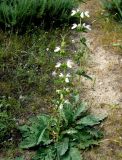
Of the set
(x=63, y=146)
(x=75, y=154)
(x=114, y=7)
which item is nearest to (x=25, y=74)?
(x=63, y=146)

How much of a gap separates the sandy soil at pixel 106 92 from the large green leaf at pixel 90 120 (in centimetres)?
13

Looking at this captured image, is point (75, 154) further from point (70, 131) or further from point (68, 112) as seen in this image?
point (68, 112)

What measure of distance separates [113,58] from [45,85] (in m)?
1.21

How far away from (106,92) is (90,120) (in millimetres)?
755

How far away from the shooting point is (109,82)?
629 cm

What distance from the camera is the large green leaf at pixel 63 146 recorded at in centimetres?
514

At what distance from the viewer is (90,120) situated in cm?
550

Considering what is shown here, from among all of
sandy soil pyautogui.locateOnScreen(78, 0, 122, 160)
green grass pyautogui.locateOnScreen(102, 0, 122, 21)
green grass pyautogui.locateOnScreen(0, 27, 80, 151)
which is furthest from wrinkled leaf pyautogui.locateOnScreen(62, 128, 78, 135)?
green grass pyautogui.locateOnScreen(102, 0, 122, 21)

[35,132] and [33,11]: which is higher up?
[33,11]

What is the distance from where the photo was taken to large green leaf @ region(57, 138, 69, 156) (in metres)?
5.14

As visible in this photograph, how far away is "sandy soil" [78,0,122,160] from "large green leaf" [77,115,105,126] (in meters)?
0.13

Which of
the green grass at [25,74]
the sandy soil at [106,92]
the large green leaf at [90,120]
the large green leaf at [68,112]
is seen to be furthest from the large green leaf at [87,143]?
the green grass at [25,74]

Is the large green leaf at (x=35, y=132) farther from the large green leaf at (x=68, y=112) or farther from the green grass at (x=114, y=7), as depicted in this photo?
the green grass at (x=114, y=7)

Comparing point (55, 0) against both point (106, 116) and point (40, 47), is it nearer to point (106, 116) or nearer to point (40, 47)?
point (40, 47)
